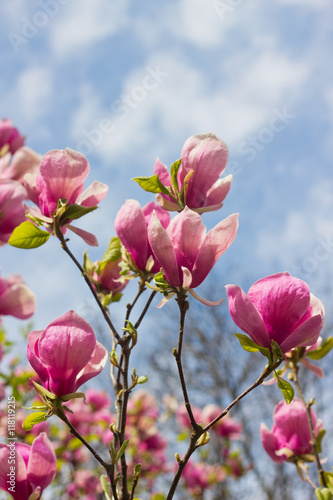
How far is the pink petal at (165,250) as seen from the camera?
92 centimetres

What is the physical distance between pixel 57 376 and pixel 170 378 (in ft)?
39.6

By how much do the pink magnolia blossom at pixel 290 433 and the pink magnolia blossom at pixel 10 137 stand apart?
1.55m

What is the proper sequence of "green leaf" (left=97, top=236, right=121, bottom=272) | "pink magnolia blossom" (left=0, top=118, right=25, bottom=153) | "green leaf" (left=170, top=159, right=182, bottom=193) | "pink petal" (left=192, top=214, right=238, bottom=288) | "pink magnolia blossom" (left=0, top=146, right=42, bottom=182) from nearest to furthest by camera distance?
"pink petal" (left=192, top=214, right=238, bottom=288) → "green leaf" (left=170, top=159, right=182, bottom=193) → "green leaf" (left=97, top=236, right=121, bottom=272) → "pink magnolia blossom" (left=0, top=146, right=42, bottom=182) → "pink magnolia blossom" (left=0, top=118, right=25, bottom=153)

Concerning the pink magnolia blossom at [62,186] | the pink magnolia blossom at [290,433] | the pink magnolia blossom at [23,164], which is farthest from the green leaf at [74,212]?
the pink magnolia blossom at [290,433]

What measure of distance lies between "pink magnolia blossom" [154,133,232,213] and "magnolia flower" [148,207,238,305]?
15cm

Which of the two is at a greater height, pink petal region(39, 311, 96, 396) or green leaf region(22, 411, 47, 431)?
pink petal region(39, 311, 96, 396)

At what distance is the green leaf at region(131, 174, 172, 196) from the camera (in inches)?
42.3

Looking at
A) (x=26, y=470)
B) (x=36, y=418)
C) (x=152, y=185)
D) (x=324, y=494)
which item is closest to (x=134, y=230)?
(x=152, y=185)

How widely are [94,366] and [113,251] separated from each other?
43 centimetres

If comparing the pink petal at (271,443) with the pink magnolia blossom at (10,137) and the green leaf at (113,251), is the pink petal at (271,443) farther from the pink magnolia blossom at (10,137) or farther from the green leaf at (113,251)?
the pink magnolia blossom at (10,137)

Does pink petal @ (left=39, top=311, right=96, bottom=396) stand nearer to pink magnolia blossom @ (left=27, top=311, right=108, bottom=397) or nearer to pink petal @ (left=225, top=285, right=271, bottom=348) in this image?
pink magnolia blossom @ (left=27, top=311, right=108, bottom=397)

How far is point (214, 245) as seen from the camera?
926mm

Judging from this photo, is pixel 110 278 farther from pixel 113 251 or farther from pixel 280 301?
pixel 280 301

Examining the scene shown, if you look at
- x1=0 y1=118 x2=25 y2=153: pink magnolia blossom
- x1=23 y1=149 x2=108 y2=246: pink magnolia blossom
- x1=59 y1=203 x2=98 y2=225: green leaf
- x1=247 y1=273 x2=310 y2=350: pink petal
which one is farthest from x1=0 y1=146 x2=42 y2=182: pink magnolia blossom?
x1=247 y1=273 x2=310 y2=350: pink petal
